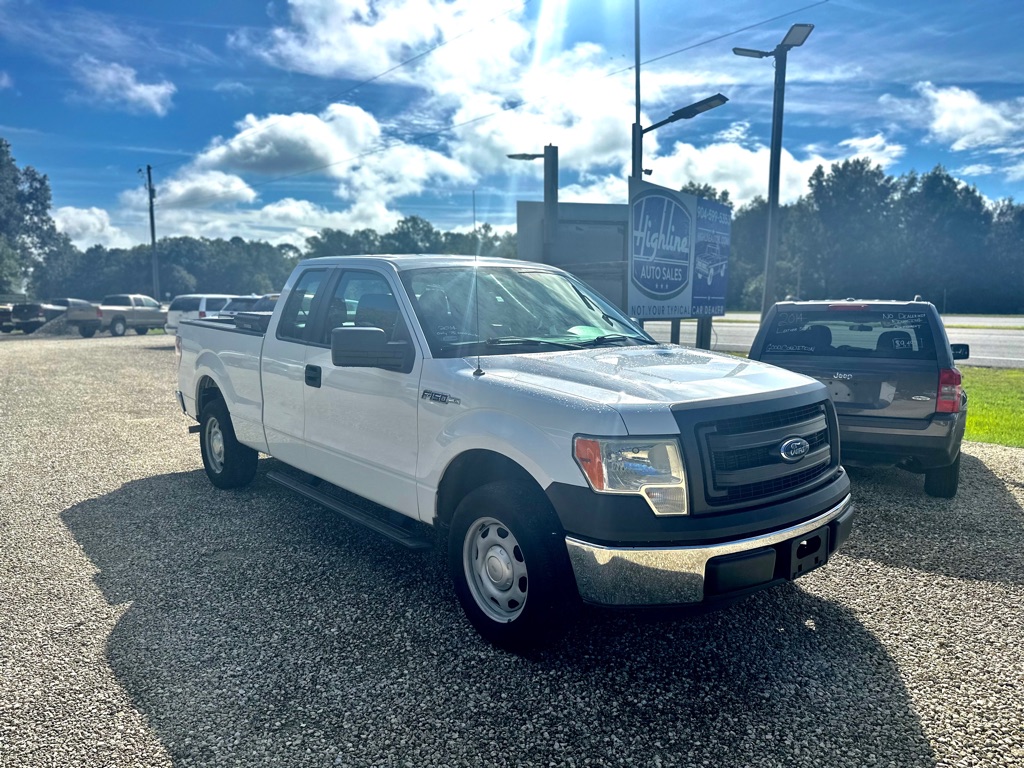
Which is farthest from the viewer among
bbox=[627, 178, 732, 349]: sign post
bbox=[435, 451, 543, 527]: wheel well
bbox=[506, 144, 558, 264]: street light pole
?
bbox=[506, 144, 558, 264]: street light pole

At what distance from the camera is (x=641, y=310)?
10203 millimetres

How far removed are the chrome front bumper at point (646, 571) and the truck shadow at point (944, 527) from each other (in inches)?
96.0

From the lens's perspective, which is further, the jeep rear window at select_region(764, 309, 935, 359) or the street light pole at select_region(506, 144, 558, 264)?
the street light pole at select_region(506, 144, 558, 264)

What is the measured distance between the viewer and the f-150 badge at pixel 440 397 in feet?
11.9

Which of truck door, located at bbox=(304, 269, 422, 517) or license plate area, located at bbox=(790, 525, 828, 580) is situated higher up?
truck door, located at bbox=(304, 269, 422, 517)

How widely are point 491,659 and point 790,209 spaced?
88.5 metres

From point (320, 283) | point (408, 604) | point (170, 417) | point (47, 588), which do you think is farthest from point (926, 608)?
point (170, 417)

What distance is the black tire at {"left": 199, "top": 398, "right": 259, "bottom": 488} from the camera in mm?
6102

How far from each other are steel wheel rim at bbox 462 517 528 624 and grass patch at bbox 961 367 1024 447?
7536 mm

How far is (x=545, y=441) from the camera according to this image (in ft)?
10.4

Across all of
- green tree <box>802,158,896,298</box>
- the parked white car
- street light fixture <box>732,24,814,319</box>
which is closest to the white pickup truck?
street light fixture <box>732,24,814,319</box>

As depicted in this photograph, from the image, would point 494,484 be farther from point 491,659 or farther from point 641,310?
point 641,310

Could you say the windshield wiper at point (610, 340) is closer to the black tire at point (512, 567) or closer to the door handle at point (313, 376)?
the black tire at point (512, 567)

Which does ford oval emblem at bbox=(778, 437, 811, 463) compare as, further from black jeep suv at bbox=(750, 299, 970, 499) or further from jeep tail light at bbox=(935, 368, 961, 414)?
jeep tail light at bbox=(935, 368, 961, 414)
